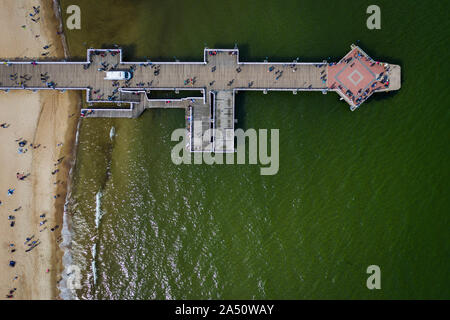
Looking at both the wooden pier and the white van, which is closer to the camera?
the white van

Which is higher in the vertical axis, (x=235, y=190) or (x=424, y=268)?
(x=235, y=190)

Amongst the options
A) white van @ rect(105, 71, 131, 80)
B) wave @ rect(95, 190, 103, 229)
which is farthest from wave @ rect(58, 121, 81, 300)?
white van @ rect(105, 71, 131, 80)

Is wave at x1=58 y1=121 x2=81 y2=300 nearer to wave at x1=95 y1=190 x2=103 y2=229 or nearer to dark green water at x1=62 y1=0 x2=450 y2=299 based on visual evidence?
dark green water at x1=62 y1=0 x2=450 y2=299

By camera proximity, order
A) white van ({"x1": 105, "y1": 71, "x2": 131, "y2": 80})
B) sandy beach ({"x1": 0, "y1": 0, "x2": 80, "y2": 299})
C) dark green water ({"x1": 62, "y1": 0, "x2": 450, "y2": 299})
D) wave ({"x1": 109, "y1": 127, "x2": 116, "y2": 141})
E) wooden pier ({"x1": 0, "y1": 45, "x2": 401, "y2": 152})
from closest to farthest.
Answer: white van ({"x1": 105, "y1": 71, "x2": 131, "y2": 80}) → wooden pier ({"x1": 0, "y1": 45, "x2": 401, "y2": 152}) → dark green water ({"x1": 62, "y1": 0, "x2": 450, "y2": 299}) → sandy beach ({"x1": 0, "y1": 0, "x2": 80, "y2": 299}) → wave ({"x1": 109, "y1": 127, "x2": 116, "y2": 141})

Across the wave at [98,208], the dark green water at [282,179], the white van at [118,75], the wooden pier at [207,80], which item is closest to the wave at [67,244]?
the dark green water at [282,179]

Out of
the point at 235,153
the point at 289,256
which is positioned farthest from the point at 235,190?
the point at 289,256
